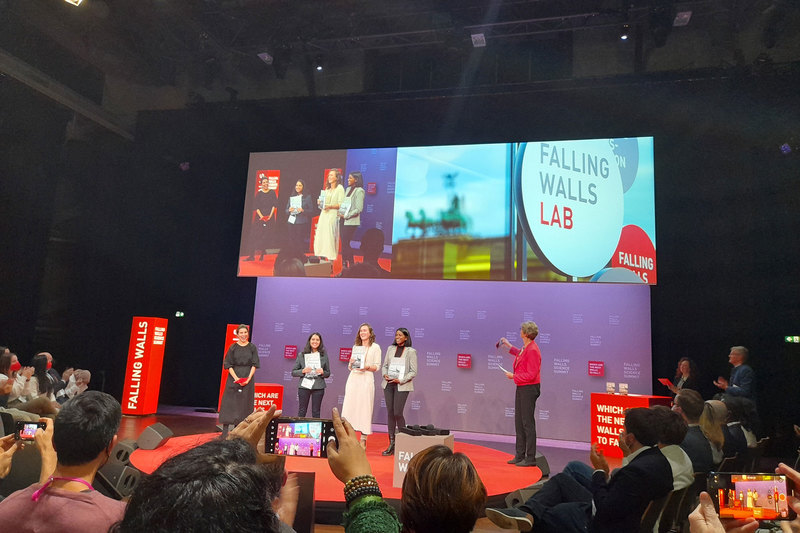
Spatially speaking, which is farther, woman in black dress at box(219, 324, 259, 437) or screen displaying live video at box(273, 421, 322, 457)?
woman in black dress at box(219, 324, 259, 437)

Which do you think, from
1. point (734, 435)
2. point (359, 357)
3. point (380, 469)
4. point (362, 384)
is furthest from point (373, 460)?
point (734, 435)

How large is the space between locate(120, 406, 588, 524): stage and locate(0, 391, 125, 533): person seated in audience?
12.1 inches

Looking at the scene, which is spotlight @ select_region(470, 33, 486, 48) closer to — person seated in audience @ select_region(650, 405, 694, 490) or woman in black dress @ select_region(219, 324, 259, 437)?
woman in black dress @ select_region(219, 324, 259, 437)

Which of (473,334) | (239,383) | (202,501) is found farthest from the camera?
(473,334)

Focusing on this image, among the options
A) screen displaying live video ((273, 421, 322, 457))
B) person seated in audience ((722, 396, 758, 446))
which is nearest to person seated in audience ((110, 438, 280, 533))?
screen displaying live video ((273, 421, 322, 457))

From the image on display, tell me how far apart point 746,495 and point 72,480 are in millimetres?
1947

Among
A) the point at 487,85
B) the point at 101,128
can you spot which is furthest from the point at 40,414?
the point at 101,128

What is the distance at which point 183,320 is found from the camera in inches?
401

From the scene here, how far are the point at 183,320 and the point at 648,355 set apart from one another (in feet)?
26.0

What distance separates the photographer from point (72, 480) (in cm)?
138

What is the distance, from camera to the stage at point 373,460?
152 inches

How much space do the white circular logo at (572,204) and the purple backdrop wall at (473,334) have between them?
100cm

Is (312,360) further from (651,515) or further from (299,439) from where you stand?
(651,515)

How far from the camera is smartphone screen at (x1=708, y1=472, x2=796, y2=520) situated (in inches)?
66.8
